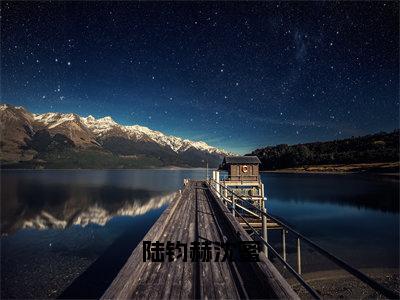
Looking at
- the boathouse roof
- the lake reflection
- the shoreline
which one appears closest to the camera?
the lake reflection

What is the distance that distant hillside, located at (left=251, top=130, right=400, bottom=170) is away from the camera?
139375 millimetres

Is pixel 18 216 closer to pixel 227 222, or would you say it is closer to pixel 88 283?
pixel 88 283

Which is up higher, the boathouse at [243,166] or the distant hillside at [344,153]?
the distant hillside at [344,153]

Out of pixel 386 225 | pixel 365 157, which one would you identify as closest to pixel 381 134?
pixel 365 157

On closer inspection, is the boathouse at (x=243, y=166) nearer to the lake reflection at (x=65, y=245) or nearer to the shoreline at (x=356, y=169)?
the lake reflection at (x=65, y=245)

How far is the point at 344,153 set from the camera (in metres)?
156

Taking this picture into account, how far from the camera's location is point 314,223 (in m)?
33.9

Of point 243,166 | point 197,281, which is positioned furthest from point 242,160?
point 197,281

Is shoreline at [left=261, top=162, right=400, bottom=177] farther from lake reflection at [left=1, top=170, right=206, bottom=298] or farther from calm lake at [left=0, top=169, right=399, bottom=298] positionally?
lake reflection at [left=1, top=170, right=206, bottom=298]

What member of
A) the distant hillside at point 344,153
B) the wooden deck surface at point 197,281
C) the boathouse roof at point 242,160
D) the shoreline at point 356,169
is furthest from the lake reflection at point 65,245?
the distant hillside at point 344,153

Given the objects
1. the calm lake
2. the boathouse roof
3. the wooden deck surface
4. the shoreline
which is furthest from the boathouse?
the shoreline

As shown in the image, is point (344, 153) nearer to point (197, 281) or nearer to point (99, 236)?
point (99, 236)

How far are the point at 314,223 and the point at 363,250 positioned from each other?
1112 cm

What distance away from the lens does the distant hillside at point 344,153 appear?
457ft
